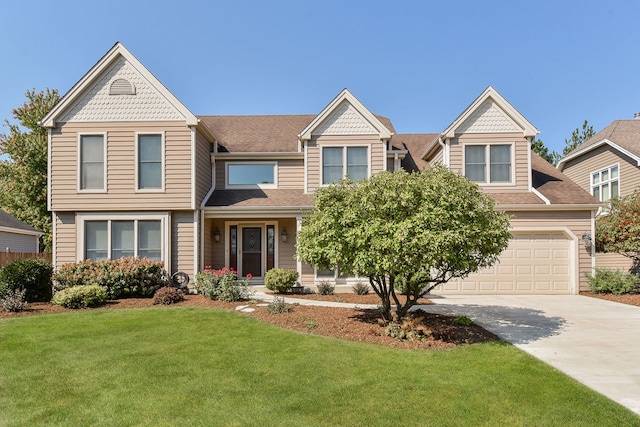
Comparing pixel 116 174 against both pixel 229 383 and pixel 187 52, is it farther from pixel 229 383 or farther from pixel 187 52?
pixel 229 383

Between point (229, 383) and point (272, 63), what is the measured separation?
13502 mm

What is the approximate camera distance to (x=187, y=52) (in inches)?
562

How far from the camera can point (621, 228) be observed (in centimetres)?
1361

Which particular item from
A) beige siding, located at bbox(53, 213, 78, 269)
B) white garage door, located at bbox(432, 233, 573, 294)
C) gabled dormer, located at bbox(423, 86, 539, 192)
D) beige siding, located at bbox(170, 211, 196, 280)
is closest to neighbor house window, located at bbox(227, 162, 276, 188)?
beige siding, located at bbox(170, 211, 196, 280)

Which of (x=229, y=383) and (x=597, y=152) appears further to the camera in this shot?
(x=597, y=152)

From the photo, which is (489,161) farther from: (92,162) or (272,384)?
(92,162)

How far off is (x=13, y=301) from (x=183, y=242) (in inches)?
190

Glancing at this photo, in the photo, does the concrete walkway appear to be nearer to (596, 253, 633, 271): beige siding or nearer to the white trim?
(596, 253, 633, 271): beige siding

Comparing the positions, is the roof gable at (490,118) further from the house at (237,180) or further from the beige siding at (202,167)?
the beige siding at (202,167)

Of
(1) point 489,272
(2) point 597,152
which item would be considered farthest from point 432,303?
(2) point 597,152

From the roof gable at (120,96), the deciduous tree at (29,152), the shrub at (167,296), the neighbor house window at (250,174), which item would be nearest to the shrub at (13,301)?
the shrub at (167,296)

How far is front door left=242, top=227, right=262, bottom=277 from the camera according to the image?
15492mm

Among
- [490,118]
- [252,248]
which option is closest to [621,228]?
[490,118]

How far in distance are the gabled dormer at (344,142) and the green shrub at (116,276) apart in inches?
257
